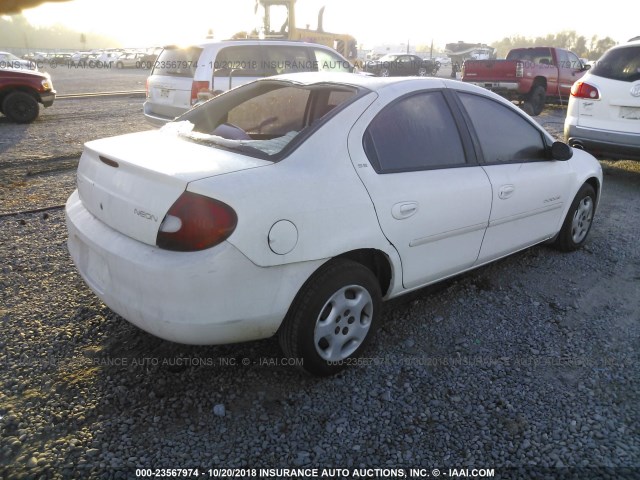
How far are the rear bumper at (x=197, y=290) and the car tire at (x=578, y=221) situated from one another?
2867 mm

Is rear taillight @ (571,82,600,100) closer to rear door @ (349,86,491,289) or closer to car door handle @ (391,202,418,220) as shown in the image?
rear door @ (349,86,491,289)

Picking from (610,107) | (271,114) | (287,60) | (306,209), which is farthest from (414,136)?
(287,60)

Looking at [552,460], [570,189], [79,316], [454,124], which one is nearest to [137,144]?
[79,316]

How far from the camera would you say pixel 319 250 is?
251 centimetres

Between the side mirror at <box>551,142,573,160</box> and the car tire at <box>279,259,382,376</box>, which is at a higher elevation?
the side mirror at <box>551,142,573,160</box>

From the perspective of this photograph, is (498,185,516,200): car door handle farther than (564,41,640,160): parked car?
No

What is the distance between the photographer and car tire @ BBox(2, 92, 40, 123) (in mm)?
10836

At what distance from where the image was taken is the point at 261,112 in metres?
3.96

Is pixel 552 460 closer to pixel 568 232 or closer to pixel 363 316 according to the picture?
pixel 363 316

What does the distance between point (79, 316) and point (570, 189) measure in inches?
148

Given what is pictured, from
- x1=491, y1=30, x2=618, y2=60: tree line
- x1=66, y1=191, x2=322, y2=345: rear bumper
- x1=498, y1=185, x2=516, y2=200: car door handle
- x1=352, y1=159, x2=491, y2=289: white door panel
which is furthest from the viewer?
x1=491, y1=30, x2=618, y2=60: tree line

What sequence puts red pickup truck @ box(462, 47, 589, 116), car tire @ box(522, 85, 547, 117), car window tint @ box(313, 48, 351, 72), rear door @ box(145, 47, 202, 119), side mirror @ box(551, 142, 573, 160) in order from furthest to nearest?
car tire @ box(522, 85, 547, 117)
red pickup truck @ box(462, 47, 589, 116)
car window tint @ box(313, 48, 351, 72)
rear door @ box(145, 47, 202, 119)
side mirror @ box(551, 142, 573, 160)

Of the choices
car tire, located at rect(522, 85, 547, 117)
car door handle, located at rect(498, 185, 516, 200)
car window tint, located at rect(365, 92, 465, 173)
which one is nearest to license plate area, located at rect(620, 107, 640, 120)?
car door handle, located at rect(498, 185, 516, 200)

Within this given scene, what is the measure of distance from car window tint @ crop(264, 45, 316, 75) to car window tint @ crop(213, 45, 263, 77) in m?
0.22
